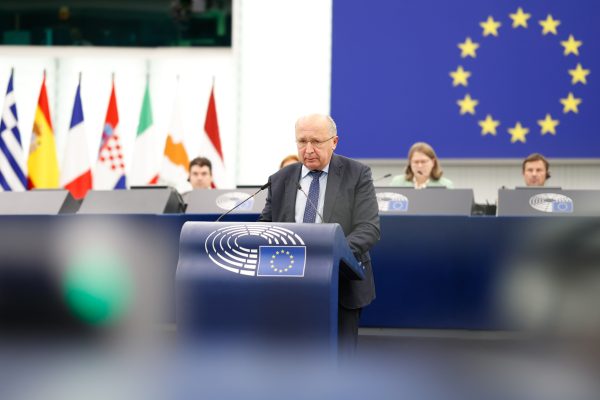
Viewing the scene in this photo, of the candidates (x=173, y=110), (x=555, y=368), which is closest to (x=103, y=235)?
(x=555, y=368)

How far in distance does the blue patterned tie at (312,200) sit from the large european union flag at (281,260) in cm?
32

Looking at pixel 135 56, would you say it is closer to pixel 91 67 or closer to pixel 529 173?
pixel 91 67

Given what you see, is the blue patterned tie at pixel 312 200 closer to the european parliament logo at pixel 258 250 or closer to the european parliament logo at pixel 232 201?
the european parliament logo at pixel 258 250

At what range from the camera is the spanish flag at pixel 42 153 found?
8.25 m

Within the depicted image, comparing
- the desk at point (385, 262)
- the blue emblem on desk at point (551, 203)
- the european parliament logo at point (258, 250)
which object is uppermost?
the european parliament logo at point (258, 250)

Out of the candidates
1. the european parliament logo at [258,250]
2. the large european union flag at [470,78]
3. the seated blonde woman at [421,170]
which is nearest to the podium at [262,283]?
the european parliament logo at [258,250]

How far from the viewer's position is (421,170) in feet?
19.5

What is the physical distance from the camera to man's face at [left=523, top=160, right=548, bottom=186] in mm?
5941

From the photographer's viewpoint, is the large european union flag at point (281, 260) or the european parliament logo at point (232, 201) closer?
the large european union flag at point (281, 260)

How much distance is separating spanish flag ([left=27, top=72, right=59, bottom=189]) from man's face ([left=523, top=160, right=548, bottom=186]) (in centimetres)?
435

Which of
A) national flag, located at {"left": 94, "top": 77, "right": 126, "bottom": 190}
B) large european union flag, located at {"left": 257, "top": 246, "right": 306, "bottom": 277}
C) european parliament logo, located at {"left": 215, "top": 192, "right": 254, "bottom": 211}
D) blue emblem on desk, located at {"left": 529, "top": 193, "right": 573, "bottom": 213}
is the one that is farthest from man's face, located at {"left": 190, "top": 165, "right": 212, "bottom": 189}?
large european union flag, located at {"left": 257, "top": 246, "right": 306, "bottom": 277}

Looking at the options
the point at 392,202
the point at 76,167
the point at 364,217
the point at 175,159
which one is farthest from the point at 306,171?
the point at 76,167

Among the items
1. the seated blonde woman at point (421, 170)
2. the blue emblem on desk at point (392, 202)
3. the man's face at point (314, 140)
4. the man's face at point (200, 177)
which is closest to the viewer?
the man's face at point (314, 140)

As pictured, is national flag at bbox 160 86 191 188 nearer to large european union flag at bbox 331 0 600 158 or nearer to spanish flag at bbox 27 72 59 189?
spanish flag at bbox 27 72 59 189
